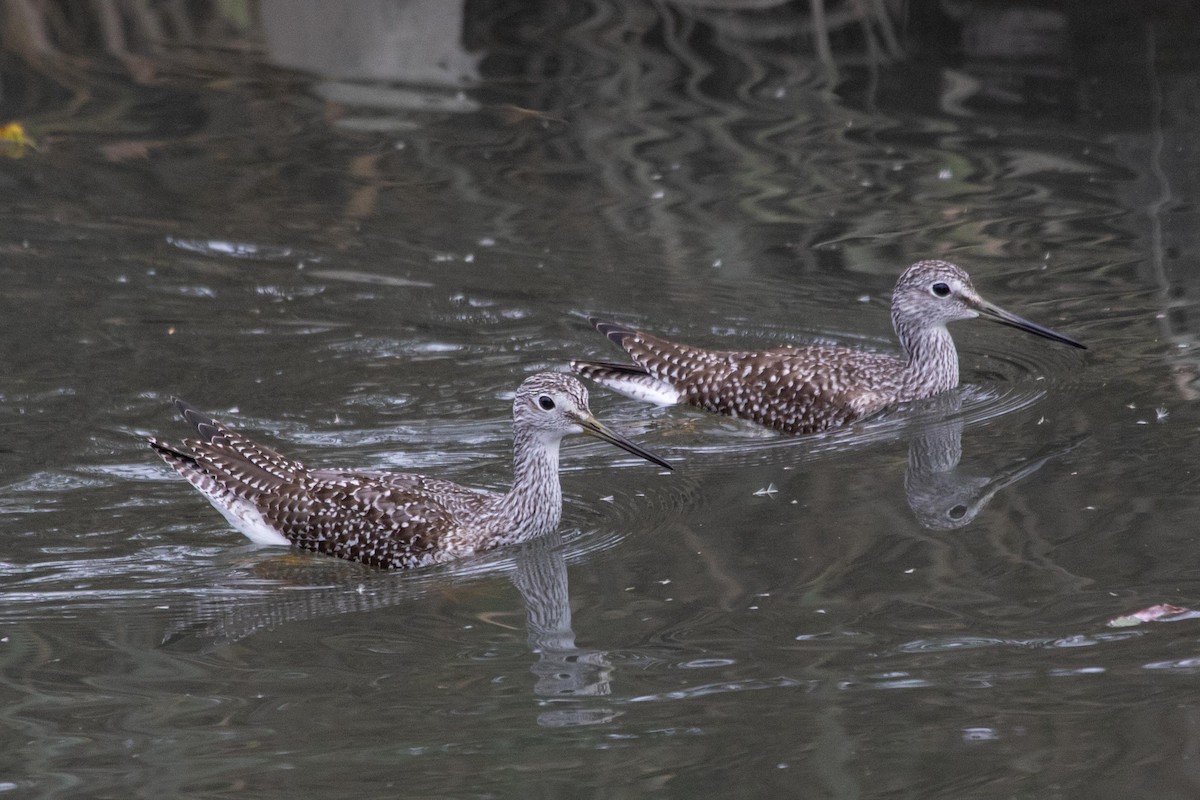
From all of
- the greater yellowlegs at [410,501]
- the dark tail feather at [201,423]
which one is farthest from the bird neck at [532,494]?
the dark tail feather at [201,423]

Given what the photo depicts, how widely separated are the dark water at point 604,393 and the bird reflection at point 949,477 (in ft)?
0.10

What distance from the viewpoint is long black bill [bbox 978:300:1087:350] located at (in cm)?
974

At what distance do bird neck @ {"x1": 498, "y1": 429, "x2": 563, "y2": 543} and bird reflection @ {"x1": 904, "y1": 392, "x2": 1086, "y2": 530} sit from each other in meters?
1.74

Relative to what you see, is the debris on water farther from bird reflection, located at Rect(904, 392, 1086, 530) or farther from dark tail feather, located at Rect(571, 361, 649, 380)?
dark tail feather, located at Rect(571, 361, 649, 380)

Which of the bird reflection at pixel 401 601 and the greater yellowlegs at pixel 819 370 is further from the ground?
the greater yellowlegs at pixel 819 370

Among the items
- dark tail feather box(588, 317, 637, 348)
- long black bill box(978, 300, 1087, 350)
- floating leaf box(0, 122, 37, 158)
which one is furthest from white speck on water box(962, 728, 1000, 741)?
floating leaf box(0, 122, 37, 158)

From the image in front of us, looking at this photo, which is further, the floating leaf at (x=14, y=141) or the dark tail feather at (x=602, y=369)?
the floating leaf at (x=14, y=141)

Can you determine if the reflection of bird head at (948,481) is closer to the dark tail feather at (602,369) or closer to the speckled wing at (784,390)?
the speckled wing at (784,390)

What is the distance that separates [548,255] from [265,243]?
6.91ft

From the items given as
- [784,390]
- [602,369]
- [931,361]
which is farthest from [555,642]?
[931,361]

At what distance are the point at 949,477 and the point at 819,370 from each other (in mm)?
1238

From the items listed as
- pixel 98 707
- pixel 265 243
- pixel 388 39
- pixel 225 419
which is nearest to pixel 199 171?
pixel 265 243

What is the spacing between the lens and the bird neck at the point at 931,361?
10227 millimetres

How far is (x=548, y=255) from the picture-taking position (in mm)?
12461
